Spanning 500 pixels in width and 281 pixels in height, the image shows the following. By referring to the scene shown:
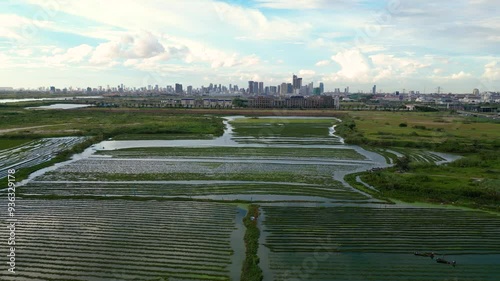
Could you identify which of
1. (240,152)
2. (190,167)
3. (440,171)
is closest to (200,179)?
(190,167)

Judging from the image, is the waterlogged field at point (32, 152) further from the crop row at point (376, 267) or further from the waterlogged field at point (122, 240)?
the crop row at point (376, 267)

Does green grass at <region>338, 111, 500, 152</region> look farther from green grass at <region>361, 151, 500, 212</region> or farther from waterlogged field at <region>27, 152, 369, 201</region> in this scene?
waterlogged field at <region>27, 152, 369, 201</region>

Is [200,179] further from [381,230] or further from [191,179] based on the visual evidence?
[381,230]

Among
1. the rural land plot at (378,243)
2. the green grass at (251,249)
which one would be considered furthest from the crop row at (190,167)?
the green grass at (251,249)

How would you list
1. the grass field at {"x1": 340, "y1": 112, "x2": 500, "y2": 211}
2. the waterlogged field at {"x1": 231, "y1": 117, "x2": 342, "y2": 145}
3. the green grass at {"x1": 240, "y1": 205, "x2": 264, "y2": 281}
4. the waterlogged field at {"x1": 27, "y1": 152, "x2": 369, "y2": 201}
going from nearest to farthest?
the green grass at {"x1": 240, "y1": 205, "x2": 264, "y2": 281}, the grass field at {"x1": 340, "y1": 112, "x2": 500, "y2": 211}, the waterlogged field at {"x1": 27, "y1": 152, "x2": 369, "y2": 201}, the waterlogged field at {"x1": 231, "y1": 117, "x2": 342, "y2": 145}

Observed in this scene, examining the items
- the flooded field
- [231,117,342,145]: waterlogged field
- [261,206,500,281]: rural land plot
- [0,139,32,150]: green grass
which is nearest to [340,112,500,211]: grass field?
the flooded field

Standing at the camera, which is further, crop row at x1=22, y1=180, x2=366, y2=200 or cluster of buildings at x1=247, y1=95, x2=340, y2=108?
cluster of buildings at x1=247, y1=95, x2=340, y2=108
